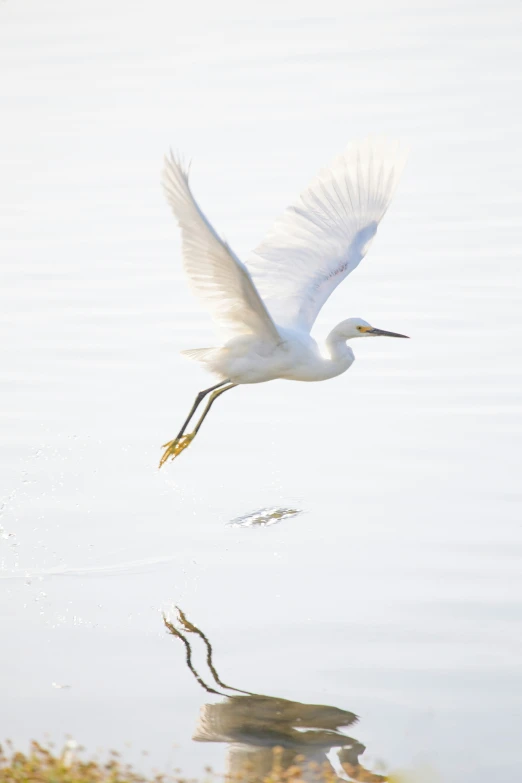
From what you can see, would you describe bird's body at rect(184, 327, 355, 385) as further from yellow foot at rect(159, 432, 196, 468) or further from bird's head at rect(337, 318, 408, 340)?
yellow foot at rect(159, 432, 196, 468)

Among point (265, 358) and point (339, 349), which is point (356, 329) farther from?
point (265, 358)

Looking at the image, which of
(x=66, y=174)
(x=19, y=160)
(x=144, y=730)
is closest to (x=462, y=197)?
(x=66, y=174)

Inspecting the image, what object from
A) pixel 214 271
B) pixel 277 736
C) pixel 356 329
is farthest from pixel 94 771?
pixel 356 329

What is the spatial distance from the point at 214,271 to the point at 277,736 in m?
2.76

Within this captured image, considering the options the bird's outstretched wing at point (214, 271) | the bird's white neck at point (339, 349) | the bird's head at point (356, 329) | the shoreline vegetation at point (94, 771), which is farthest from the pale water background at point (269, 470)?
the bird's outstretched wing at point (214, 271)

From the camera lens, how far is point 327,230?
967 centimetres

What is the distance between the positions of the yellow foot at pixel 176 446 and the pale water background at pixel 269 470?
0.21 metres

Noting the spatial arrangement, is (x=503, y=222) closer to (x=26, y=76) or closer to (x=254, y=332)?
(x=254, y=332)

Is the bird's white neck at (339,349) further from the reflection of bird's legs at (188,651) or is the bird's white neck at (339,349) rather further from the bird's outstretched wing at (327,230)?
the reflection of bird's legs at (188,651)

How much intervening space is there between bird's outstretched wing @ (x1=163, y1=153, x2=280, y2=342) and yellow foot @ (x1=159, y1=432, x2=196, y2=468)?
0.90 metres

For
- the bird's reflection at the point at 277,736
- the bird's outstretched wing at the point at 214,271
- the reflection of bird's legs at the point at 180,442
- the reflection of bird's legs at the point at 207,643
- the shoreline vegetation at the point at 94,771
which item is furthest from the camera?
the reflection of bird's legs at the point at 180,442

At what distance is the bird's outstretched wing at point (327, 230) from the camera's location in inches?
371

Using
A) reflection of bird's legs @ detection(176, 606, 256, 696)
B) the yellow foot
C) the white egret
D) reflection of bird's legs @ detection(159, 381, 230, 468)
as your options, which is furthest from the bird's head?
reflection of bird's legs @ detection(176, 606, 256, 696)

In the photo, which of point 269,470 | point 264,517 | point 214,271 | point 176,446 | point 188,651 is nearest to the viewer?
point 188,651
